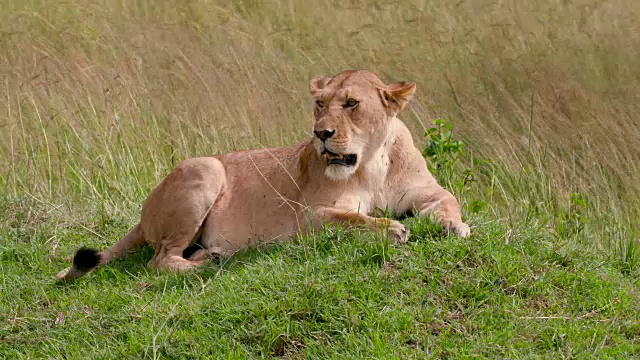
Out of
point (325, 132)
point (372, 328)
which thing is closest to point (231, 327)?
point (372, 328)

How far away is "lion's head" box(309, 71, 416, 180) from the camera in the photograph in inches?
210

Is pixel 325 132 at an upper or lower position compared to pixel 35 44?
upper

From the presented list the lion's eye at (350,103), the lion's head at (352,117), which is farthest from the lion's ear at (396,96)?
the lion's eye at (350,103)

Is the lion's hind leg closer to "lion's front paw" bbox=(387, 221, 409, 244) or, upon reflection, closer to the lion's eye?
the lion's eye

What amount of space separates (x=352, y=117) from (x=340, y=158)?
219 mm

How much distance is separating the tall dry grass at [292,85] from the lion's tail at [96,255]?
82 cm

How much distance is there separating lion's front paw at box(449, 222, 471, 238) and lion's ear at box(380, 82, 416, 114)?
2.43 ft

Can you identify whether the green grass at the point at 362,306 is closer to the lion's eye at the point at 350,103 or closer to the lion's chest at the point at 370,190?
the lion's chest at the point at 370,190

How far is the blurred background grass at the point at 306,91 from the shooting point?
23.2 ft

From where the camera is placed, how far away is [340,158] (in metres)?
5.45

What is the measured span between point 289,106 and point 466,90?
54.4 inches

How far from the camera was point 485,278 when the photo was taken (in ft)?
15.9

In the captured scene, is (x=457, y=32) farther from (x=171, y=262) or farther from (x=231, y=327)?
(x=231, y=327)

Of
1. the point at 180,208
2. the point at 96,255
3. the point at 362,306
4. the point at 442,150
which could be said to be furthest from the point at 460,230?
the point at 96,255
